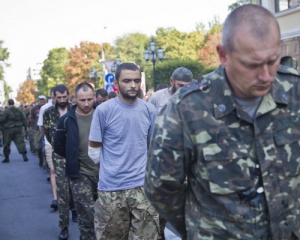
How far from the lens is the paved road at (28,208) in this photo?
729cm

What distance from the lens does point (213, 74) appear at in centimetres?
242

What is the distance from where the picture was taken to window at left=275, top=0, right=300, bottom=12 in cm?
2057

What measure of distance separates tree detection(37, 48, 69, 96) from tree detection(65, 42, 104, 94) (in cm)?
1203

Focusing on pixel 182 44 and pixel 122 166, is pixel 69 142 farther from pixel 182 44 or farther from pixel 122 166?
pixel 182 44

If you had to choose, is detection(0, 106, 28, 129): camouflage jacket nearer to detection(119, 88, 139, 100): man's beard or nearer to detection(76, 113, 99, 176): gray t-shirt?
detection(76, 113, 99, 176): gray t-shirt

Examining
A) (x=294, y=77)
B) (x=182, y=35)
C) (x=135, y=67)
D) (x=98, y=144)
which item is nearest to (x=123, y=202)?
(x=98, y=144)

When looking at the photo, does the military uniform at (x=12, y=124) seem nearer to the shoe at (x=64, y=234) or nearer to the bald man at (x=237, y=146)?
the shoe at (x=64, y=234)

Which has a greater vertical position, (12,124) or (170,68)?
(12,124)

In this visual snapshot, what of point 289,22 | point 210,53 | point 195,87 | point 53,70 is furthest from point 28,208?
point 53,70

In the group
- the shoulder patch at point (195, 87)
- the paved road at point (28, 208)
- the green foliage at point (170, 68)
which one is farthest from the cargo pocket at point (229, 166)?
the green foliage at point (170, 68)

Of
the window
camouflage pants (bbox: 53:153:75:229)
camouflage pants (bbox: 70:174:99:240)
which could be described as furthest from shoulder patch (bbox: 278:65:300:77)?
the window

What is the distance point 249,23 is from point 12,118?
14792 millimetres

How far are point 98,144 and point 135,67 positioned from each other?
0.82m

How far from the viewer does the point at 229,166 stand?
2291mm
